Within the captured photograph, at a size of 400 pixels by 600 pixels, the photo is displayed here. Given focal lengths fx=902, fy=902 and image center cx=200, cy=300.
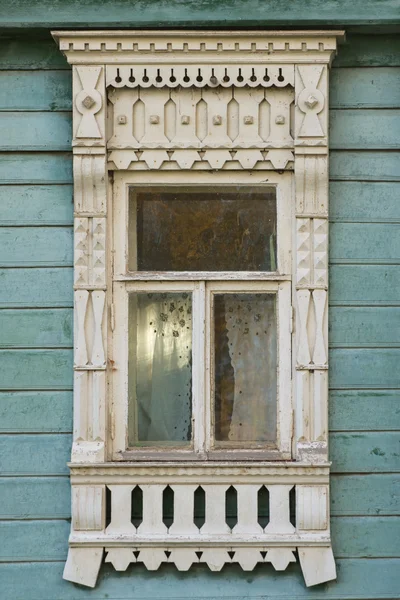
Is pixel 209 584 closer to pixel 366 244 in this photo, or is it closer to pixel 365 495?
pixel 365 495

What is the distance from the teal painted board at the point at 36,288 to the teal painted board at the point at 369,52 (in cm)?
156

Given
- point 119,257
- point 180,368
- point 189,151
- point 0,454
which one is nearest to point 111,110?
point 189,151

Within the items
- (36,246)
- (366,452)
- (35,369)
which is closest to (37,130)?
(36,246)

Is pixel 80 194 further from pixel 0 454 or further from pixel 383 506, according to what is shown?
pixel 383 506

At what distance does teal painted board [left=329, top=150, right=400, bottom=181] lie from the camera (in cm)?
400

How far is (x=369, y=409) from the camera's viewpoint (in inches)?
155

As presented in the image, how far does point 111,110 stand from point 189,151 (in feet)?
1.30

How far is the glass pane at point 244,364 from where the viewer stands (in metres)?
3.99

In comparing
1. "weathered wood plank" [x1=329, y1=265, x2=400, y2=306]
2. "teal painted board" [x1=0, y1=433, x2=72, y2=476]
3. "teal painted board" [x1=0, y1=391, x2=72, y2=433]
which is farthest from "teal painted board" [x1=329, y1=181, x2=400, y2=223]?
"teal painted board" [x1=0, y1=433, x2=72, y2=476]

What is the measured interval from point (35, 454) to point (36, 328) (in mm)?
551

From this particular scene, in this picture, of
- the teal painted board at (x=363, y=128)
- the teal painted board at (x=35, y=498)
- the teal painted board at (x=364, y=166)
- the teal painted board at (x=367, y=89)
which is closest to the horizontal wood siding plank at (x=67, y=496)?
the teal painted board at (x=35, y=498)

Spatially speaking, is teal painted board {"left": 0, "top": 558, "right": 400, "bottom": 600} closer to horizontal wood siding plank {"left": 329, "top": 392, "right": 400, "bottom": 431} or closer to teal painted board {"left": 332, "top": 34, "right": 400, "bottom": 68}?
horizontal wood siding plank {"left": 329, "top": 392, "right": 400, "bottom": 431}

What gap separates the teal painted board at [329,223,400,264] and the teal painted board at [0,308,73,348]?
122 centimetres

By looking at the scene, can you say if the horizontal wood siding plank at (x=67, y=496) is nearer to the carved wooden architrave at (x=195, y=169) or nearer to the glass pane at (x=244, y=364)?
the carved wooden architrave at (x=195, y=169)
